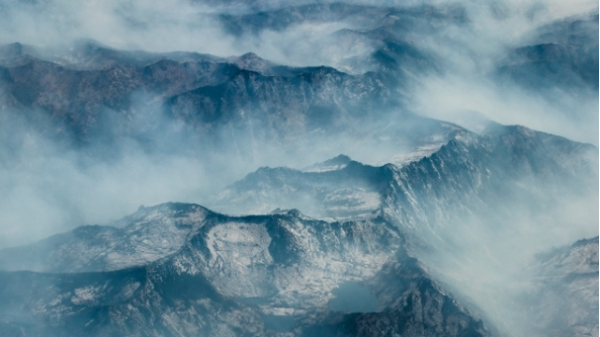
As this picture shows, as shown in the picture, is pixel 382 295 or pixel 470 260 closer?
pixel 382 295

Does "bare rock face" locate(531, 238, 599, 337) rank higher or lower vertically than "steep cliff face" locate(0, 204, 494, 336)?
lower

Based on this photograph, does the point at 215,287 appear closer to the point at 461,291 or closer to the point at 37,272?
the point at 37,272

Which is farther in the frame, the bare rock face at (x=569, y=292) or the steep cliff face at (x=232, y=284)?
the bare rock face at (x=569, y=292)

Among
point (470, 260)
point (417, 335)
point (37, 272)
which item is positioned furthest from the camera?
point (470, 260)

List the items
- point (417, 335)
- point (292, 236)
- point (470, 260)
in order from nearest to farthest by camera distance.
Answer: point (417, 335) < point (292, 236) < point (470, 260)

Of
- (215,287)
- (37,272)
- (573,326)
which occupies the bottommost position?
(573,326)

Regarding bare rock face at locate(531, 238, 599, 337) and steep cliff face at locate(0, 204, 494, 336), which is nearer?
steep cliff face at locate(0, 204, 494, 336)

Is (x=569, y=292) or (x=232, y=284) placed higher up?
(x=232, y=284)

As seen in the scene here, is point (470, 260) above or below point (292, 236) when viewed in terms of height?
below

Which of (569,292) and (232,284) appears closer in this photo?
(232,284)

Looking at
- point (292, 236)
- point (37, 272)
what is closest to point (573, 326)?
point (292, 236)

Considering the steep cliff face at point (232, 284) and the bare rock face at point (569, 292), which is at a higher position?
the steep cliff face at point (232, 284)
